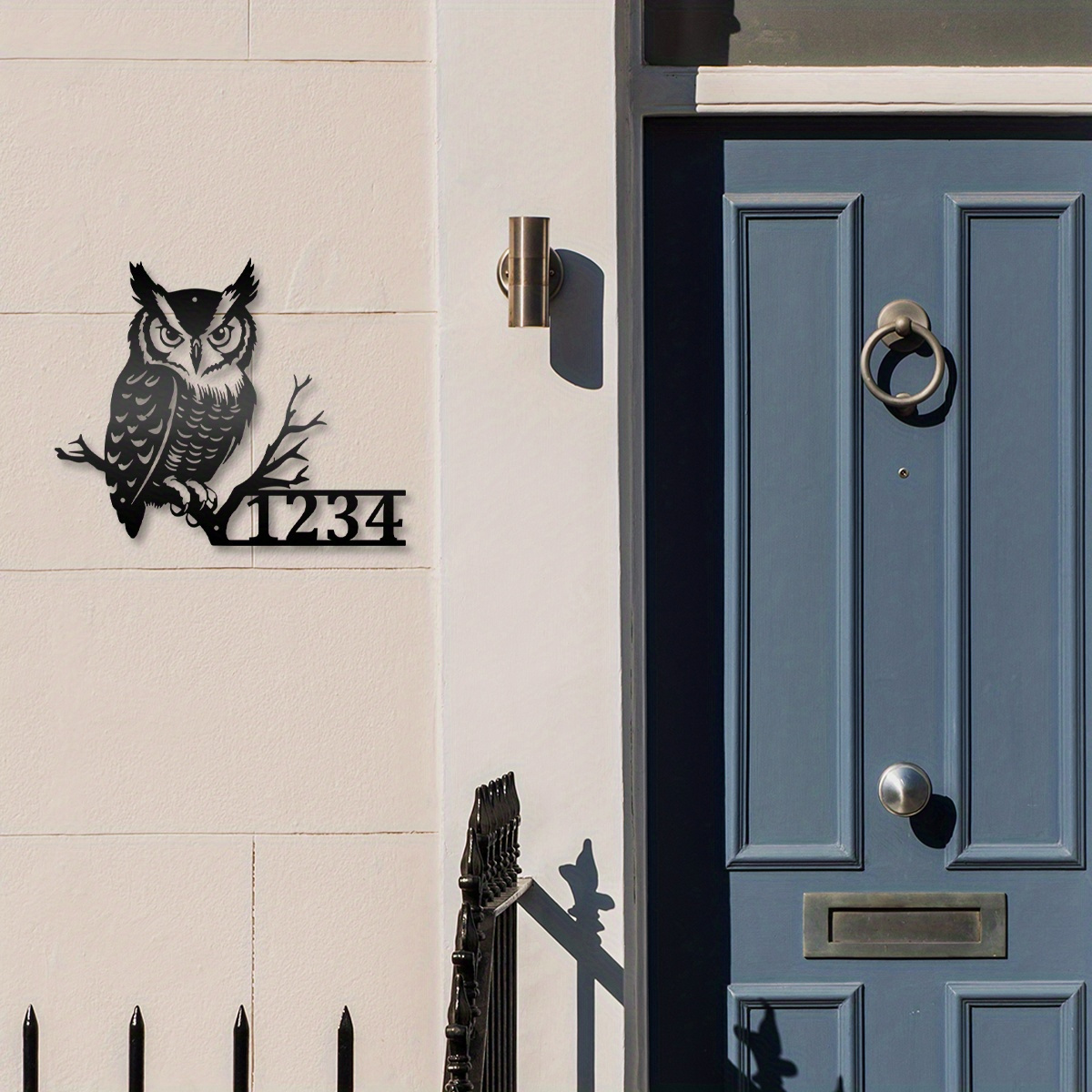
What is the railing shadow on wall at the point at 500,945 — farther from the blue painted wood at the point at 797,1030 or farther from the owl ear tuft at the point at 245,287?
the owl ear tuft at the point at 245,287

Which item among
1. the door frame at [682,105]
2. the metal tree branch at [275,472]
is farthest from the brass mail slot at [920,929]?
the metal tree branch at [275,472]

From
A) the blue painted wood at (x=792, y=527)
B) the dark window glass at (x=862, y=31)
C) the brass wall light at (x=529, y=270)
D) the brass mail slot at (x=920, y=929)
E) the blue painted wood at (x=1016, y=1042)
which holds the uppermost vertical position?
the dark window glass at (x=862, y=31)

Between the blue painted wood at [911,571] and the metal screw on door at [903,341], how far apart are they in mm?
26

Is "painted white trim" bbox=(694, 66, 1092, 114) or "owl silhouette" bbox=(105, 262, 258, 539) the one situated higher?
"painted white trim" bbox=(694, 66, 1092, 114)

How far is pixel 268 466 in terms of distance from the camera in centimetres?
266

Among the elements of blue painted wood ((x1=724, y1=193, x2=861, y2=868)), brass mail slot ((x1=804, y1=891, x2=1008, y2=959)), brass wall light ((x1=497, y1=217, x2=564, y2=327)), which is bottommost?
brass mail slot ((x1=804, y1=891, x2=1008, y2=959))

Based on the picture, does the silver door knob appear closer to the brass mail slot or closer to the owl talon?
the brass mail slot

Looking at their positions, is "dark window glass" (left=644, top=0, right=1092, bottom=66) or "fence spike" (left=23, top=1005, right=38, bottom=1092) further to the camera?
"dark window glass" (left=644, top=0, right=1092, bottom=66)

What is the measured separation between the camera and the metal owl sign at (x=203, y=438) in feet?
8.71

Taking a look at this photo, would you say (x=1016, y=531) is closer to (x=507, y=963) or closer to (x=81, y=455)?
(x=507, y=963)

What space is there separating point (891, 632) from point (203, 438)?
167 cm

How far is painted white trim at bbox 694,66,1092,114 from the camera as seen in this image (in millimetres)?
2676

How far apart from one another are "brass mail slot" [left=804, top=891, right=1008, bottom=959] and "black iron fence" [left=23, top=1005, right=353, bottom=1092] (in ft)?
3.59

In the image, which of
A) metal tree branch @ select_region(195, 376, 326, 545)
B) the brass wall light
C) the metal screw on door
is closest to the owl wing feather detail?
metal tree branch @ select_region(195, 376, 326, 545)
